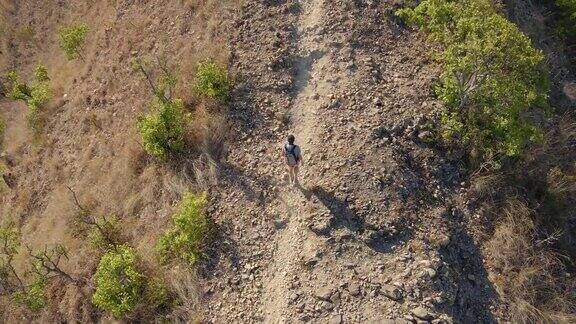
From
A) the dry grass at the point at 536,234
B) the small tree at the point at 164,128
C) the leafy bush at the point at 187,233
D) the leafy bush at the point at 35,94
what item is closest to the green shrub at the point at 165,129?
the small tree at the point at 164,128

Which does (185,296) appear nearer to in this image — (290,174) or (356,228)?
(290,174)

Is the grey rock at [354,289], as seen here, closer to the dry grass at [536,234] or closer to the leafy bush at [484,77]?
the dry grass at [536,234]

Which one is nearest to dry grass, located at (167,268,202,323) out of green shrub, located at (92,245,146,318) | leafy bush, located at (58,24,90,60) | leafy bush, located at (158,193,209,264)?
leafy bush, located at (158,193,209,264)

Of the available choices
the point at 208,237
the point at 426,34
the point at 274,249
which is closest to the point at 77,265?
the point at 208,237

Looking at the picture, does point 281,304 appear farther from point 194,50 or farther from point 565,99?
point 565,99

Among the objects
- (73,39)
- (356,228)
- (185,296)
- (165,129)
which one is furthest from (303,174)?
(73,39)

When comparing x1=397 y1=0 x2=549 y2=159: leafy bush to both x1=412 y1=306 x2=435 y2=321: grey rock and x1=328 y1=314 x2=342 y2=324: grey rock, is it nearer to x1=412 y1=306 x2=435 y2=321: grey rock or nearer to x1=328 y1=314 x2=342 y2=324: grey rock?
x1=412 y1=306 x2=435 y2=321: grey rock
